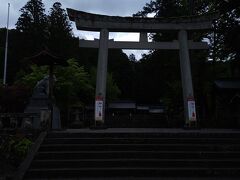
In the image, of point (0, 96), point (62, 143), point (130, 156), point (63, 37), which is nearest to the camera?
point (130, 156)

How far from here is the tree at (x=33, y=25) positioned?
56531mm

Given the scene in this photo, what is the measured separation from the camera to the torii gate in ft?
68.8

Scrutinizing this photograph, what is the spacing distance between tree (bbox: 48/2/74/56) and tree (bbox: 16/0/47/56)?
1.07 metres

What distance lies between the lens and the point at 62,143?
13477 millimetres

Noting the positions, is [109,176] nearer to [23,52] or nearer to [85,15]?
[85,15]

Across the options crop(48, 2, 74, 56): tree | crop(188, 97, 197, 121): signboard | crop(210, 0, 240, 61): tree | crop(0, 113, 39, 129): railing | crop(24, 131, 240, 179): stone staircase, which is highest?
crop(48, 2, 74, 56): tree

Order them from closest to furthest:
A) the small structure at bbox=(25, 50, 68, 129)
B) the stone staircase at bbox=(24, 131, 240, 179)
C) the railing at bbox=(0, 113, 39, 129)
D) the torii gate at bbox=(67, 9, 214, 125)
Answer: the stone staircase at bbox=(24, 131, 240, 179) → the railing at bbox=(0, 113, 39, 129) → the small structure at bbox=(25, 50, 68, 129) → the torii gate at bbox=(67, 9, 214, 125)

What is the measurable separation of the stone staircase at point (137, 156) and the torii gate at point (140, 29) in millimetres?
6642

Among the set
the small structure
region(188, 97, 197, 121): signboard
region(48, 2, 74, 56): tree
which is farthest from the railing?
region(48, 2, 74, 56): tree

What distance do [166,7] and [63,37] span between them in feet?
64.5

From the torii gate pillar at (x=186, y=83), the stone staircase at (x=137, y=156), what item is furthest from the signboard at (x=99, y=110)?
the stone staircase at (x=137, y=156)

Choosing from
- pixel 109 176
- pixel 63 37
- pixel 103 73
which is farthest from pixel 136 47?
pixel 63 37

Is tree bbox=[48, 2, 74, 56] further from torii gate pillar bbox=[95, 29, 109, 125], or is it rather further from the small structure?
the small structure

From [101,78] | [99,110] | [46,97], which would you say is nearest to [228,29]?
[101,78]
